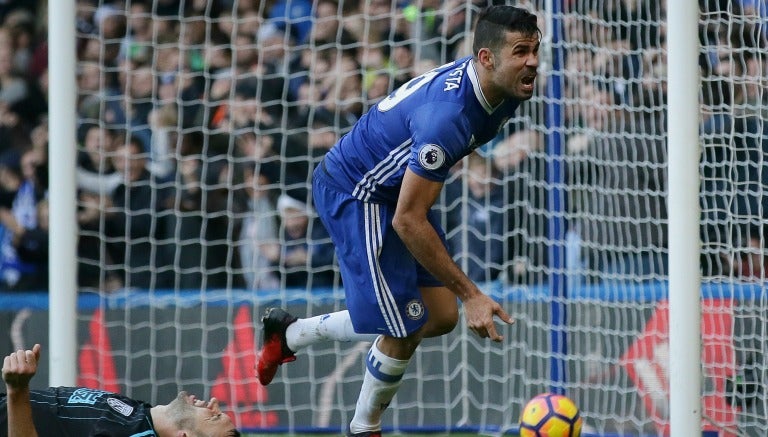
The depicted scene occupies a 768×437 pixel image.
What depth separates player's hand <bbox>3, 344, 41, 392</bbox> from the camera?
4832 millimetres

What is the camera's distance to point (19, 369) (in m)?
4.83

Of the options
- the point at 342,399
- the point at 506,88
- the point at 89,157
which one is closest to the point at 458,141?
the point at 506,88

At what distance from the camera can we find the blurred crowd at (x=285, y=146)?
8.34 metres

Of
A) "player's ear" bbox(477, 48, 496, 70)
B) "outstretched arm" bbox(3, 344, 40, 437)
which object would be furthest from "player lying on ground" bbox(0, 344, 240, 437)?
"player's ear" bbox(477, 48, 496, 70)

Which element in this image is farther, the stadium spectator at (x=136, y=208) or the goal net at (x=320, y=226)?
the stadium spectator at (x=136, y=208)

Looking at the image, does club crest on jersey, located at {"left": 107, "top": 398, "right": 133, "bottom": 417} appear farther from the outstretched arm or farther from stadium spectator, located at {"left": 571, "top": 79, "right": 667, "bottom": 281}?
stadium spectator, located at {"left": 571, "top": 79, "right": 667, "bottom": 281}

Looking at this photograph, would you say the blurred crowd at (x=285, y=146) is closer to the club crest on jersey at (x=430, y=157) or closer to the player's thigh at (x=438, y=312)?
the player's thigh at (x=438, y=312)

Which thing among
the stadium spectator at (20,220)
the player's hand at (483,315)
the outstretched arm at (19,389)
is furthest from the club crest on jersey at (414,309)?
the stadium spectator at (20,220)

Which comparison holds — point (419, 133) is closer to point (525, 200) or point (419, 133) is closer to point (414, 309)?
point (414, 309)

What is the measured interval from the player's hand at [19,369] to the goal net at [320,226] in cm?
386

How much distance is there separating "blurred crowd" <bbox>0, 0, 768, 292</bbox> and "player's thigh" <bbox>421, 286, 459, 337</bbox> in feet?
7.68

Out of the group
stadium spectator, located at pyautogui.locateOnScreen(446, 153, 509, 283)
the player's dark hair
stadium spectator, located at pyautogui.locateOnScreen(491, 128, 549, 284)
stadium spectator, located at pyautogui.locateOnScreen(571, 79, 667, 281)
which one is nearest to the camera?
the player's dark hair

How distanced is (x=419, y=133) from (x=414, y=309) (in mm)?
869

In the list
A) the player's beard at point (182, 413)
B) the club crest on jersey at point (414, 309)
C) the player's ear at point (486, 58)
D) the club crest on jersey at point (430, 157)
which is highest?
the player's ear at point (486, 58)
